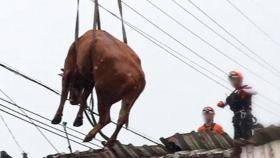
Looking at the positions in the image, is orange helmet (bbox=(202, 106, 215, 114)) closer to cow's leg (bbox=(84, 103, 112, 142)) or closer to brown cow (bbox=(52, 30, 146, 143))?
brown cow (bbox=(52, 30, 146, 143))

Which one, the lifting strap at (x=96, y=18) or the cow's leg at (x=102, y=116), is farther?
the lifting strap at (x=96, y=18)

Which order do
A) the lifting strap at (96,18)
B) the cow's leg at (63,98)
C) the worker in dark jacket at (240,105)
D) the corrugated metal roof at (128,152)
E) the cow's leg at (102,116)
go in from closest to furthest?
the cow's leg at (102,116), the cow's leg at (63,98), the lifting strap at (96,18), the corrugated metal roof at (128,152), the worker in dark jacket at (240,105)

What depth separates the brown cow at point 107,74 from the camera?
5098 millimetres

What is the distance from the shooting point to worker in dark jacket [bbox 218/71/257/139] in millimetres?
7738

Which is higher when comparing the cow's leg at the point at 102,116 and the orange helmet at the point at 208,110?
the orange helmet at the point at 208,110

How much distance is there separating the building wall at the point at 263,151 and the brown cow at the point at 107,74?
1.44 m

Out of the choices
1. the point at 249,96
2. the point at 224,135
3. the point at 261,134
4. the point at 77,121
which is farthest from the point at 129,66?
the point at 249,96

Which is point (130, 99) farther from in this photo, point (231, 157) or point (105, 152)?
point (105, 152)

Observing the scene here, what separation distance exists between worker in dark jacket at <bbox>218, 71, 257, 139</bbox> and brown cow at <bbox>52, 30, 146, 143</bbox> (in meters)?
2.66

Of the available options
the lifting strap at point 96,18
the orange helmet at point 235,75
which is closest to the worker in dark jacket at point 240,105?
the orange helmet at point 235,75

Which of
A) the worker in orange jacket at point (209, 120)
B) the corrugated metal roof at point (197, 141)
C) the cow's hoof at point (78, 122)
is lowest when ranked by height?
the cow's hoof at point (78, 122)

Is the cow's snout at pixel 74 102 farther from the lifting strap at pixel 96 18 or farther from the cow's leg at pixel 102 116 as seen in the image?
the lifting strap at pixel 96 18

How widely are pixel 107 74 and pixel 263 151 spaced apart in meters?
1.85

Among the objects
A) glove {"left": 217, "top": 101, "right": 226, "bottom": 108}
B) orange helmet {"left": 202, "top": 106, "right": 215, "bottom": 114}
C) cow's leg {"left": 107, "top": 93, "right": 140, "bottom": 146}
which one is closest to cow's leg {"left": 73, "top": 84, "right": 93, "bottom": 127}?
cow's leg {"left": 107, "top": 93, "right": 140, "bottom": 146}
